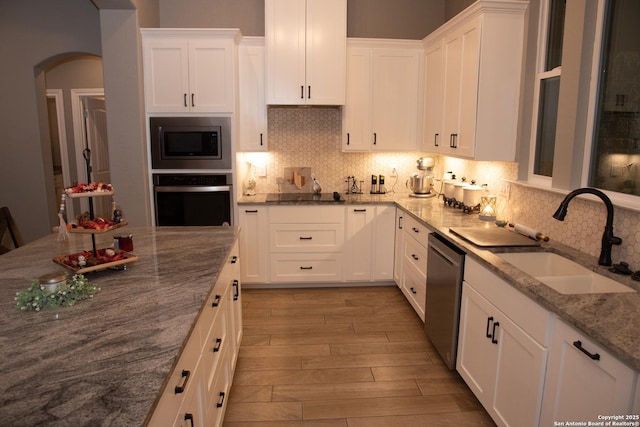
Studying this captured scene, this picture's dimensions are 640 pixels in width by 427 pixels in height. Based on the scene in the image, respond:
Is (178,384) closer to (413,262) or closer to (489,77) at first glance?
(413,262)

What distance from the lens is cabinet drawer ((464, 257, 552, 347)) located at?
1781 mm

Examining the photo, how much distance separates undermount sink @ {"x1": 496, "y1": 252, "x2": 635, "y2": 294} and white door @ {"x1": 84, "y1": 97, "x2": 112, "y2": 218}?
5414 mm

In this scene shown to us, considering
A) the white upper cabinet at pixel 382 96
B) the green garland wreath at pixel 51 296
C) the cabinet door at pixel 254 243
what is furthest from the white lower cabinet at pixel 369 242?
the green garland wreath at pixel 51 296

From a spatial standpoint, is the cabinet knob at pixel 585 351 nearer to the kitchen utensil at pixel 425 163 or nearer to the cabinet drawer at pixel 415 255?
the cabinet drawer at pixel 415 255

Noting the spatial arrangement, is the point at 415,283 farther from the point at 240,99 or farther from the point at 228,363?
the point at 240,99

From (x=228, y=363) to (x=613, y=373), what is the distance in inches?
71.1

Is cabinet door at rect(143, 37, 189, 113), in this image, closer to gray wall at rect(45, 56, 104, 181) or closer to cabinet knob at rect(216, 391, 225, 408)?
gray wall at rect(45, 56, 104, 181)

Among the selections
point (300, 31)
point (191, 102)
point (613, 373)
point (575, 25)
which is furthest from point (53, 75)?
point (613, 373)

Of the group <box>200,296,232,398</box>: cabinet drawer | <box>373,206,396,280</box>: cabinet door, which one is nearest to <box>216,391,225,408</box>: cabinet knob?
<box>200,296,232,398</box>: cabinet drawer

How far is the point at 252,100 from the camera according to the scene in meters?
4.23

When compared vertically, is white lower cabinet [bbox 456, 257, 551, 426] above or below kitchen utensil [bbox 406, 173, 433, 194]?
below

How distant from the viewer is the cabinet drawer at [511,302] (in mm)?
1781

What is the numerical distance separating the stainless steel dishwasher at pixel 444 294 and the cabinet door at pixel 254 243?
172 centimetres

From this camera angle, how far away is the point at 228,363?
95.0 inches
